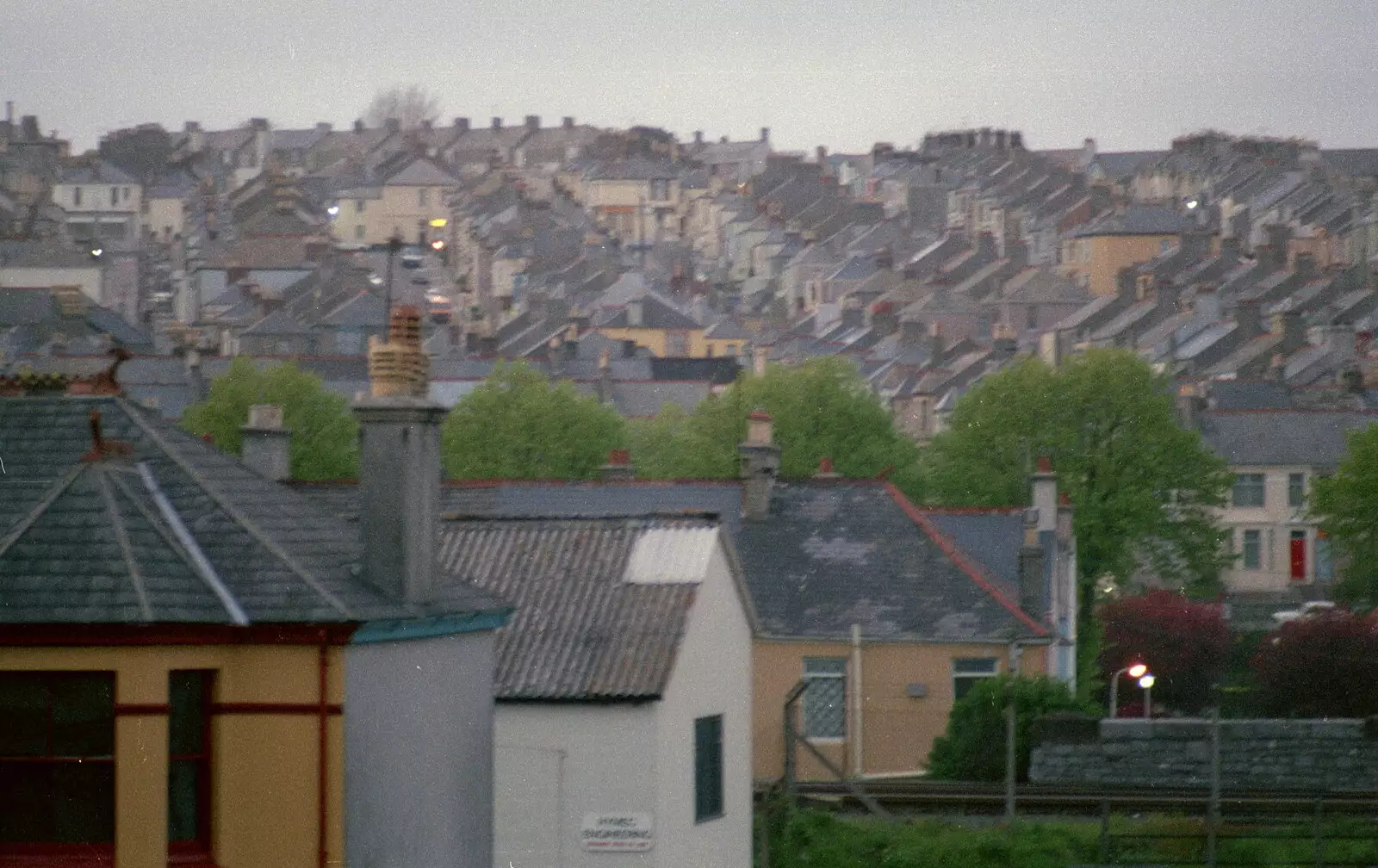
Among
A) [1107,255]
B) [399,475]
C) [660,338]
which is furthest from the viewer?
[1107,255]

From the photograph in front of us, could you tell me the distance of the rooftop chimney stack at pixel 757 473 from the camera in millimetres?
38719

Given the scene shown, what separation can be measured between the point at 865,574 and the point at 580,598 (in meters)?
14.7

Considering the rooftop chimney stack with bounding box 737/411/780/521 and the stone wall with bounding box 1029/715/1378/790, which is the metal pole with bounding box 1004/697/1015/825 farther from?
the rooftop chimney stack with bounding box 737/411/780/521

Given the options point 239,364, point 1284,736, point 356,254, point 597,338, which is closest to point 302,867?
point 1284,736

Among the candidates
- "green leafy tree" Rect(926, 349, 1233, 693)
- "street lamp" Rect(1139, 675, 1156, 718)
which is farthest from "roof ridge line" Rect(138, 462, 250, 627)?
"green leafy tree" Rect(926, 349, 1233, 693)

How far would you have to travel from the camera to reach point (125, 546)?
1667cm

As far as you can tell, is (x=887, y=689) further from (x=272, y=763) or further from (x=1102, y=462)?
(x=1102, y=462)

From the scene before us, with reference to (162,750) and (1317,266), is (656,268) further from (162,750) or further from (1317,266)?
(162,750)

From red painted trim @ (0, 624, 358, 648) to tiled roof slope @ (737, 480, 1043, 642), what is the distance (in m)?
19.6

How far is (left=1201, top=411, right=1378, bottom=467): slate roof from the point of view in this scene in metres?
88.0

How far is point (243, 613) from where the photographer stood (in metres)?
16.7

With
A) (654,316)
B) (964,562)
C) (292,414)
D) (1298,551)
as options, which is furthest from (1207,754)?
(654,316)

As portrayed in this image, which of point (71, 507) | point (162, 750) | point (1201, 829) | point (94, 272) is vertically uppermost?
point (94, 272)

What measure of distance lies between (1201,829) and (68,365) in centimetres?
1451
